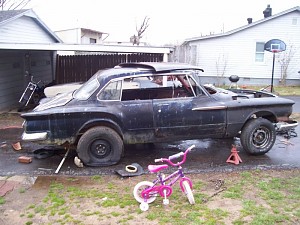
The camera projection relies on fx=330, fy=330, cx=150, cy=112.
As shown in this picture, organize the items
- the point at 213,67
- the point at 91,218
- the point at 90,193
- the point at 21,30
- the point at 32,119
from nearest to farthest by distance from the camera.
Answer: the point at 91,218 < the point at 90,193 < the point at 32,119 < the point at 21,30 < the point at 213,67

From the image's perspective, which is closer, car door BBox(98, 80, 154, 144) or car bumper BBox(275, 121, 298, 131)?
car door BBox(98, 80, 154, 144)

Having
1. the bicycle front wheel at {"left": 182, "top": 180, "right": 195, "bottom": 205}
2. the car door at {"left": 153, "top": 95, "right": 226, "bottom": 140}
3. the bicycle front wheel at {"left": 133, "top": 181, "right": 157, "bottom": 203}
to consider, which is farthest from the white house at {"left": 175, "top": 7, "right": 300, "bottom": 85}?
the bicycle front wheel at {"left": 133, "top": 181, "right": 157, "bottom": 203}

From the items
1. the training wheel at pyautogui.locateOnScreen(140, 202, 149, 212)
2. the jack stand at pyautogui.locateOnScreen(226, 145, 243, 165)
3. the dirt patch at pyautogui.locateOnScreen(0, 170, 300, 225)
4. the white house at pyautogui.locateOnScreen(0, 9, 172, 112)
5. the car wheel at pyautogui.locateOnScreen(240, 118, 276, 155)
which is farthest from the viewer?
the white house at pyautogui.locateOnScreen(0, 9, 172, 112)

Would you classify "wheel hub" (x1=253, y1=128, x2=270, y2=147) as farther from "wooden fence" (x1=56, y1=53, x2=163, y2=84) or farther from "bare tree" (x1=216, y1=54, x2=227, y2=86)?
"bare tree" (x1=216, y1=54, x2=227, y2=86)

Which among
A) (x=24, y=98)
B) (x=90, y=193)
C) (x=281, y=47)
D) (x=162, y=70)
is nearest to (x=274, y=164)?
(x=162, y=70)

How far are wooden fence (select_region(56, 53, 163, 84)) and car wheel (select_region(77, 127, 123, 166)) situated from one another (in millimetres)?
6884

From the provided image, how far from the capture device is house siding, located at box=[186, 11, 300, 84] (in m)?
18.8

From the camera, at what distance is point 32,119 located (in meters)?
5.77

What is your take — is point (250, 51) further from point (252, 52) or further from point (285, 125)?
point (285, 125)

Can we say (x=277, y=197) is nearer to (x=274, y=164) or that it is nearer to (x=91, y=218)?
(x=274, y=164)

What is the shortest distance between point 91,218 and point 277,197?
8.52 ft

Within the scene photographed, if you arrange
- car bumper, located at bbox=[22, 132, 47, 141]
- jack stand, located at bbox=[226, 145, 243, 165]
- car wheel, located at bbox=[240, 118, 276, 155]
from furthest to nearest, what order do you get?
car wheel, located at bbox=[240, 118, 276, 155] → jack stand, located at bbox=[226, 145, 243, 165] → car bumper, located at bbox=[22, 132, 47, 141]

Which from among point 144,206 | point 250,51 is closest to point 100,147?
point 144,206

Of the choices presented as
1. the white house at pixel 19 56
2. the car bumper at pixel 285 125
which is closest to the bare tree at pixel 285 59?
the white house at pixel 19 56
